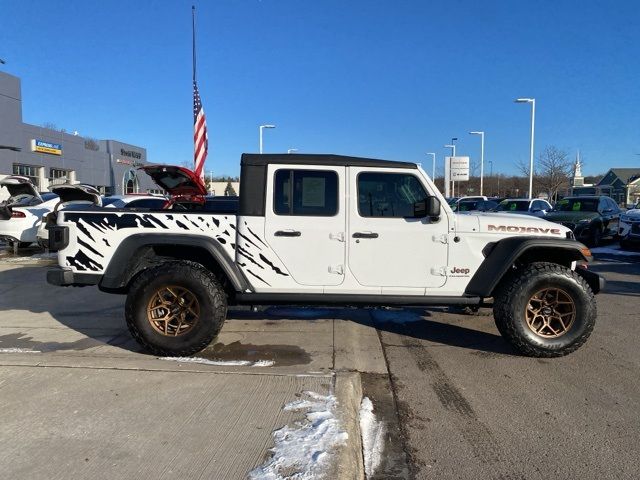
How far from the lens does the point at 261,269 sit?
4613 millimetres

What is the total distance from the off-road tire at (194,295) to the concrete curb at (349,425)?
1.38 meters

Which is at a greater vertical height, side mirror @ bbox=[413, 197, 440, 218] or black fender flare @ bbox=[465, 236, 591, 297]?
side mirror @ bbox=[413, 197, 440, 218]

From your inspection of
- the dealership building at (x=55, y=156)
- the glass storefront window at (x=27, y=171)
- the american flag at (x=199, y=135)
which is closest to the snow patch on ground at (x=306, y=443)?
the american flag at (x=199, y=135)

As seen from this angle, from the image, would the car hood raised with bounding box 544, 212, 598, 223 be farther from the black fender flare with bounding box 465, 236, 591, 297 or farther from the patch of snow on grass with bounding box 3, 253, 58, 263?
the patch of snow on grass with bounding box 3, 253, 58, 263

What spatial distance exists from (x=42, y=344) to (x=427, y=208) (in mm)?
4349

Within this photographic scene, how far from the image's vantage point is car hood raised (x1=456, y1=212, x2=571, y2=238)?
4.63 metres

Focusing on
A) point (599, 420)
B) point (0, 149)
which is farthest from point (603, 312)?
point (0, 149)

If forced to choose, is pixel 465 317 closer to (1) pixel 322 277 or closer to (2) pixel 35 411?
(1) pixel 322 277

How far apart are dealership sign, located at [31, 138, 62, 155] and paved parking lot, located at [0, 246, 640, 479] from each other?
106 ft

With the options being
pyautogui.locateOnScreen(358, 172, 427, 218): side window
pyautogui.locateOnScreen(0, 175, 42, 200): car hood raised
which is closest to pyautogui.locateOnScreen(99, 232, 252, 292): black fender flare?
pyautogui.locateOnScreen(358, 172, 427, 218): side window

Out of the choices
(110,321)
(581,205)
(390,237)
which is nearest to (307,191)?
(390,237)

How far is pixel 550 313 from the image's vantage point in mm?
4648

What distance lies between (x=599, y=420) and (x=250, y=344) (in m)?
3.30

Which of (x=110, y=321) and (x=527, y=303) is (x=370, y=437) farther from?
(x=110, y=321)
